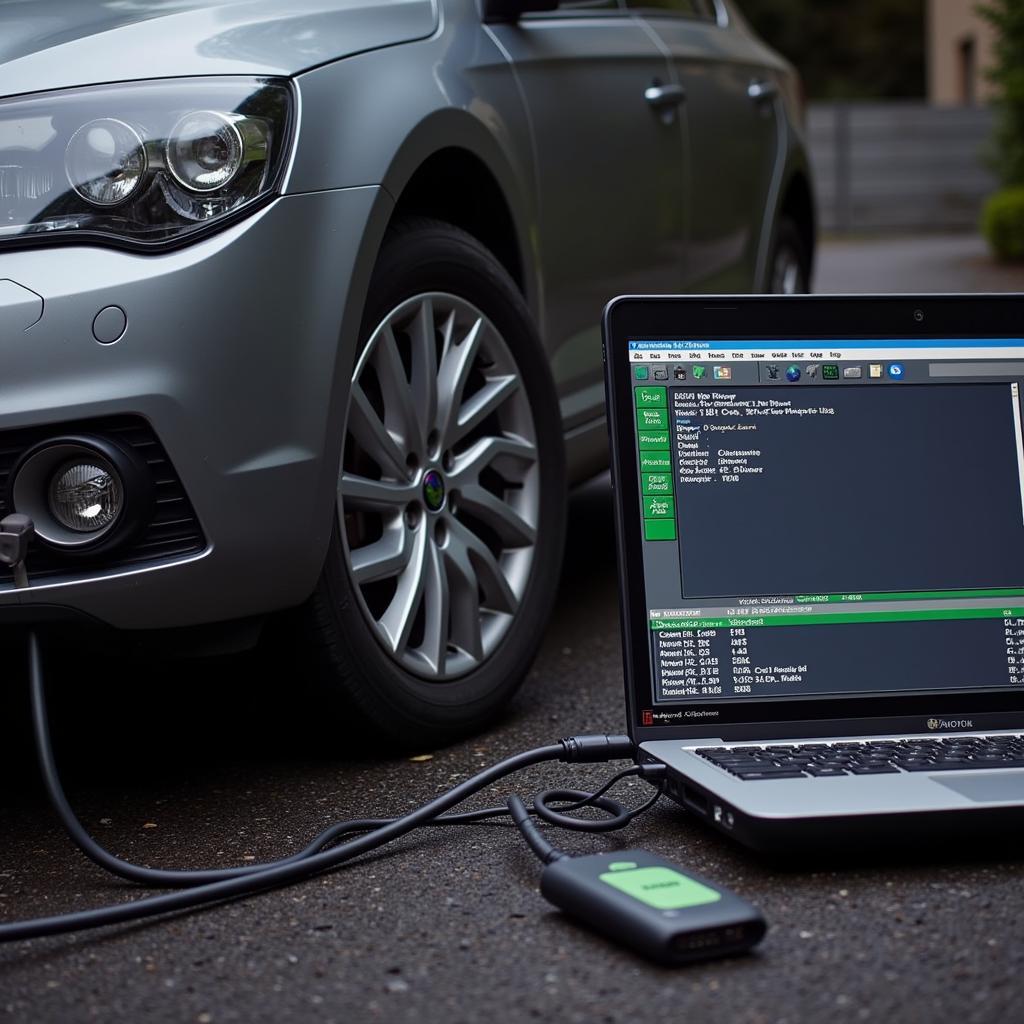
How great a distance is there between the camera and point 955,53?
95.4ft

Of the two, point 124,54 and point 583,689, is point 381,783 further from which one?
point 124,54

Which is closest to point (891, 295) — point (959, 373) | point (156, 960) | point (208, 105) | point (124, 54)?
point (959, 373)

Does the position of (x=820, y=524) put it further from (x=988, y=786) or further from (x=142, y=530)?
(x=142, y=530)

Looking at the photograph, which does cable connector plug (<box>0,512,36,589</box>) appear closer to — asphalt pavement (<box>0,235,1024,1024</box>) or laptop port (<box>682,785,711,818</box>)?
asphalt pavement (<box>0,235,1024,1024</box>)

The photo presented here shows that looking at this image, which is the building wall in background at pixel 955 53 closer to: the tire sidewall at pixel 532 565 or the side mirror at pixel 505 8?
the side mirror at pixel 505 8

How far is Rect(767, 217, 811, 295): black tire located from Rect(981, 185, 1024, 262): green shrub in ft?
32.3

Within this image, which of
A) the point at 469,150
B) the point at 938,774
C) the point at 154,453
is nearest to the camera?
the point at 938,774

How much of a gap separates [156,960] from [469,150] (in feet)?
5.28

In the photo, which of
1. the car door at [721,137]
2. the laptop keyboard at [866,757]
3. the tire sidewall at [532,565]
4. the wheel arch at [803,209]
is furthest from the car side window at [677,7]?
the laptop keyboard at [866,757]

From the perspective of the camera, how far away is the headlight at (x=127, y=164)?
231 cm

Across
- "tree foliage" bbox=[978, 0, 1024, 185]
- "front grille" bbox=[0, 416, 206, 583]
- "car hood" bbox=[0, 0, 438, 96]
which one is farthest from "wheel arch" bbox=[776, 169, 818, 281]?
"tree foliage" bbox=[978, 0, 1024, 185]

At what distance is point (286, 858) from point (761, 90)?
3.24 m

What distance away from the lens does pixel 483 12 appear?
3121 millimetres

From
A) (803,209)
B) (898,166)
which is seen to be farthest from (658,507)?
(898,166)
